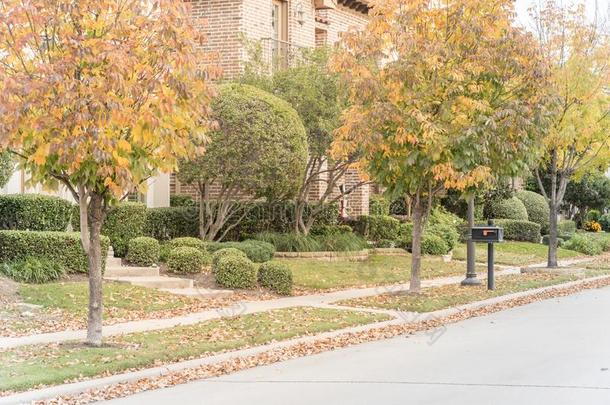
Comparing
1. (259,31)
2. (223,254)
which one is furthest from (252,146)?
(259,31)

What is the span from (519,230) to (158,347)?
24.4 m

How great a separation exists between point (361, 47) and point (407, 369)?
323 inches

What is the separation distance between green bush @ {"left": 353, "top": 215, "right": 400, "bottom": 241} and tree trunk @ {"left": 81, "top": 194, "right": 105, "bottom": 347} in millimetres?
16103

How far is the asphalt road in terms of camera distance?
29.0 feet

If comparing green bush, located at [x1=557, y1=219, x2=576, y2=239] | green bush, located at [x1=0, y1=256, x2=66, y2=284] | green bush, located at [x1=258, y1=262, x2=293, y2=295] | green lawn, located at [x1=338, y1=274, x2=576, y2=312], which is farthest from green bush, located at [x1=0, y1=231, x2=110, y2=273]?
green bush, located at [x1=557, y1=219, x2=576, y2=239]

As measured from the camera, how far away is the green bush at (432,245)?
85.7 ft

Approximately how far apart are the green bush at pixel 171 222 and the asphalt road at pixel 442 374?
33.1 ft

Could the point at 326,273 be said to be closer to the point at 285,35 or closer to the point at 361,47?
the point at 361,47

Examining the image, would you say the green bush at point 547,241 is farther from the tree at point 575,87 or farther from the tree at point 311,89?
the tree at point 311,89

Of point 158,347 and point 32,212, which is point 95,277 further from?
point 32,212

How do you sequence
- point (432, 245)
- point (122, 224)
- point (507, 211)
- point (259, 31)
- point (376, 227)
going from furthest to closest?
point (507, 211), point (376, 227), point (432, 245), point (259, 31), point (122, 224)

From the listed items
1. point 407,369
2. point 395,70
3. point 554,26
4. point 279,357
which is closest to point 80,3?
point 279,357

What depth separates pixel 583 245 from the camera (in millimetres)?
33094

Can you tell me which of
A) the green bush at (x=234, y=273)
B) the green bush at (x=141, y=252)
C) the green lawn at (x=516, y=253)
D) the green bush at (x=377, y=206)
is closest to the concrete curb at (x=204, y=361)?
the green bush at (x=234, y=273)
